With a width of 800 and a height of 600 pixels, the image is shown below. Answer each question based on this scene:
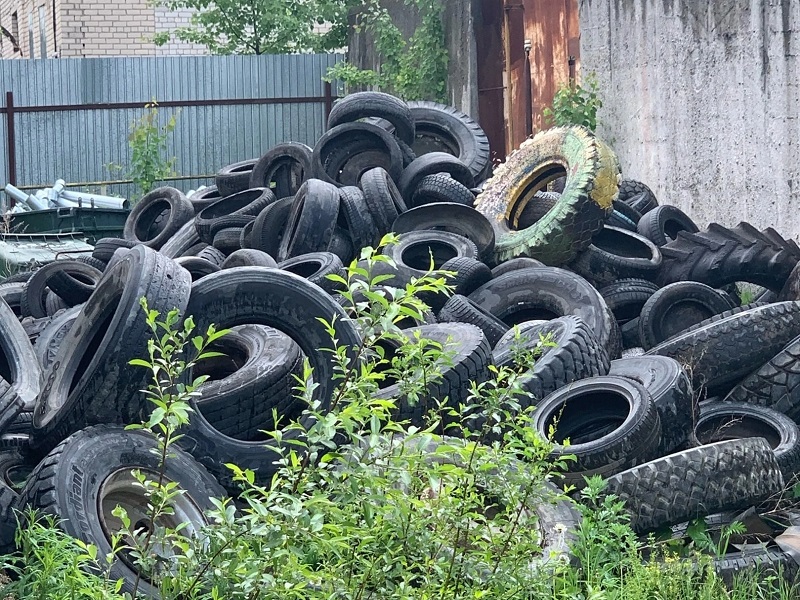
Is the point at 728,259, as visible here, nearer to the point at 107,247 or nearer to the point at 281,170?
the point at 281,170

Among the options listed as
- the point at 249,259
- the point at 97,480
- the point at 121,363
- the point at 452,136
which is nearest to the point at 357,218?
the point at 249,259

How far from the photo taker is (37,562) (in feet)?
14.0

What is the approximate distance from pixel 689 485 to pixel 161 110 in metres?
14.4

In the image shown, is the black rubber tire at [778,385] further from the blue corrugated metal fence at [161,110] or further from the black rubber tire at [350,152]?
the blue corrugated metal fence at [161,110]

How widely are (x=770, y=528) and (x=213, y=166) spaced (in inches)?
563

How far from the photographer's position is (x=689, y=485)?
5.21 m

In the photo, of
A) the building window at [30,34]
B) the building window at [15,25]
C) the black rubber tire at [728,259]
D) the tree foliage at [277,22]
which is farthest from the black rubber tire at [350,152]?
the building window at [15,25]

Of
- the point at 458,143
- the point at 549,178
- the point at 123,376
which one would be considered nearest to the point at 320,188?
the point at 549,178

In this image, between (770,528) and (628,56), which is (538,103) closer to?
(628,56)

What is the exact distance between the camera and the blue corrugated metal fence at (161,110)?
17.6 m

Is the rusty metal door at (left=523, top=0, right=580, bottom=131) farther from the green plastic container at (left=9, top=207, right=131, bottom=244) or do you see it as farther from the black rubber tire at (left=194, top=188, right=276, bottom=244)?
the green plastic container at (left=9, top=207, right=131, bottom=244)

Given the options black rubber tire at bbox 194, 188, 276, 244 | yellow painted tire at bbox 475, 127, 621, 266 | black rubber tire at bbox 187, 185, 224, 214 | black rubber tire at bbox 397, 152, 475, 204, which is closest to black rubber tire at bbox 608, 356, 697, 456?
yellow painted tire at bbox 475, 127, 621, 266

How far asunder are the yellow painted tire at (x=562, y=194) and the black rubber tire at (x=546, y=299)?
0.72 metres

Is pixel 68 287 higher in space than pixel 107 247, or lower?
lower
